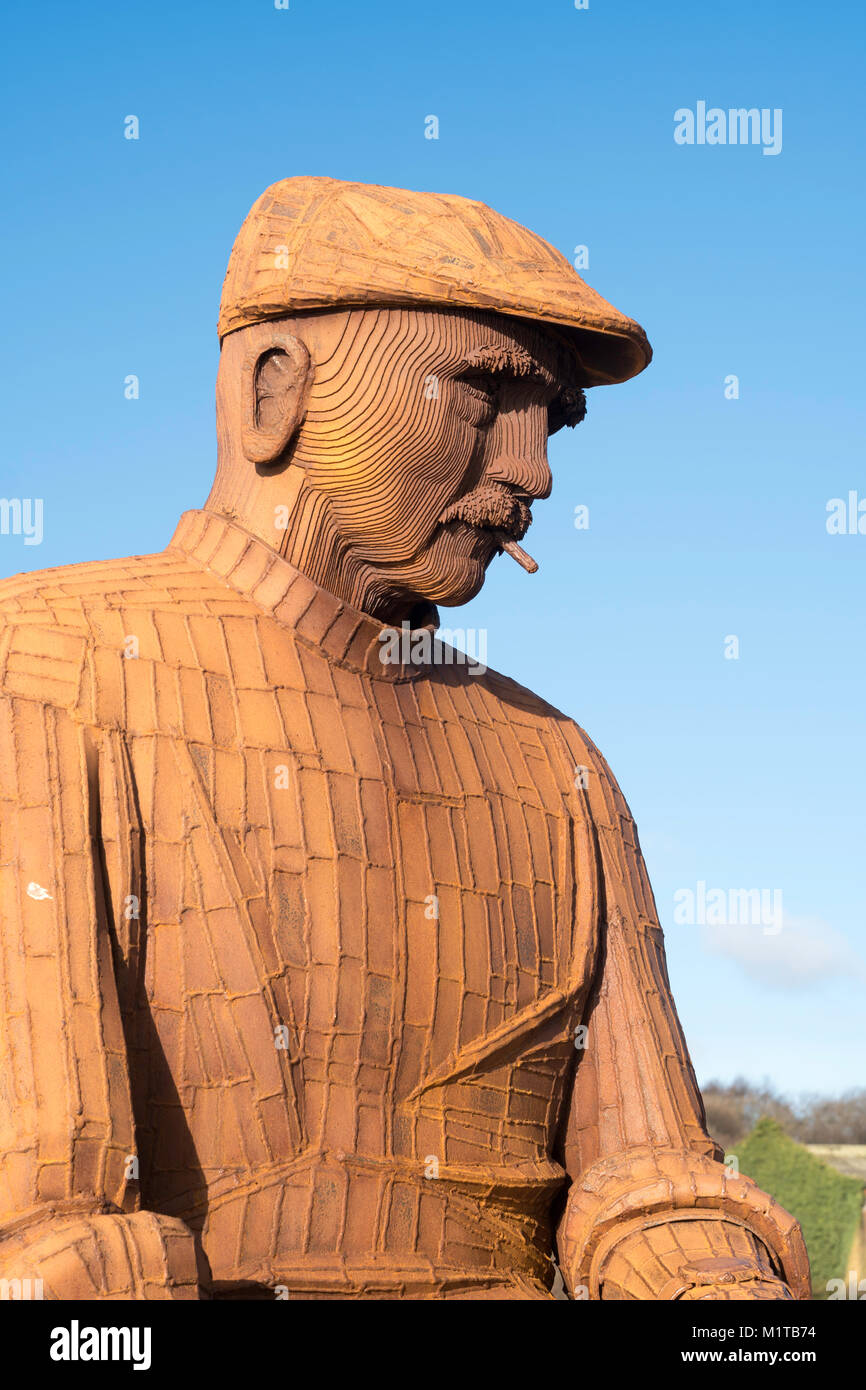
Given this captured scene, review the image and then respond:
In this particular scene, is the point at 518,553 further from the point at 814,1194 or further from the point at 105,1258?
the point at 814,1194

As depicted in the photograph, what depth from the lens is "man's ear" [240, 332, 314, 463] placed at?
6.61 meters

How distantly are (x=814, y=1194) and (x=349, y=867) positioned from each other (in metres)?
19.0

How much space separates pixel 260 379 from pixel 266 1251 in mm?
2823

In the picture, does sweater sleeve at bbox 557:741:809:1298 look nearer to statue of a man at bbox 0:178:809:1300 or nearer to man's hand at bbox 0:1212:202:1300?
statue of a man at bbox 0:178:809:1300

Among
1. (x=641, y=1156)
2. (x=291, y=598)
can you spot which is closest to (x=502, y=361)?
(x=291, y=598)

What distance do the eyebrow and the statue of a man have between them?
0.08 ft

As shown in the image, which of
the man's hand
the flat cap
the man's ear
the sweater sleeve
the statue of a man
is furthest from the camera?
the man's ear

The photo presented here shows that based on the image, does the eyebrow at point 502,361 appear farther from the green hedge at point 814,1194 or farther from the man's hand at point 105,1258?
the green hedge at point 814,1194

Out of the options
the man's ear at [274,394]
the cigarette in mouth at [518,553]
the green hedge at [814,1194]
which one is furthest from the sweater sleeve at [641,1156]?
the green hedge at [814,1194]

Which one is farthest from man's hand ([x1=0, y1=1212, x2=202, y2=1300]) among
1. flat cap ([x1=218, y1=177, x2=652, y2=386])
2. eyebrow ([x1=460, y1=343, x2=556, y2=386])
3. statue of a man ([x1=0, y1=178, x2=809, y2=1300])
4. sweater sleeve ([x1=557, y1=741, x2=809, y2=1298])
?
flat cap ([x1=218, y1=177, x2=652, y2=386])

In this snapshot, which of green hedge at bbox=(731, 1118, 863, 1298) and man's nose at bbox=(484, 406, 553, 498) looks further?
green hedge at bbox=(731, 1118, 863, 1298)

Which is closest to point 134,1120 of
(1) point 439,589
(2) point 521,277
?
(1) point 439,589

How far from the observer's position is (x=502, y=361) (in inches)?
260
